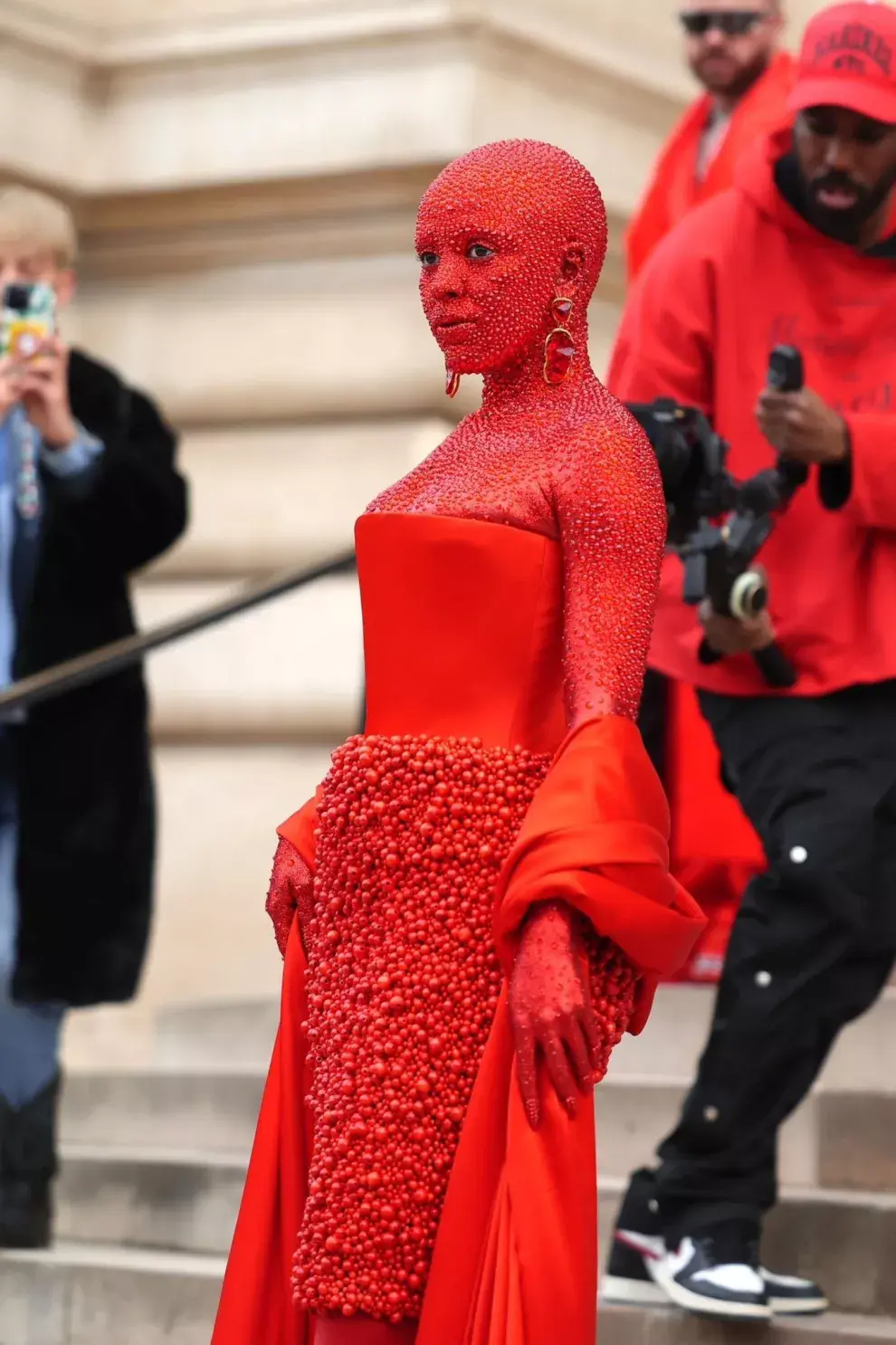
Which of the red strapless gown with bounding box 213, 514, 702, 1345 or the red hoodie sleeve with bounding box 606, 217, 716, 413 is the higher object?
the red hoodie sleeve with bounding box 606, 217, 716, 413

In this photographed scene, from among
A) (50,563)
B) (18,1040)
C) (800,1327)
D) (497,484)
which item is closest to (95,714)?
(50,563)

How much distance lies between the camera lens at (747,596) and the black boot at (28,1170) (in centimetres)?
190

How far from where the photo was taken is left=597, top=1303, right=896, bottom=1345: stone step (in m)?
3.96

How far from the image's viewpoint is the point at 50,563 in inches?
209

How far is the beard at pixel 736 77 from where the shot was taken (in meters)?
6.22

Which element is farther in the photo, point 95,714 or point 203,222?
point 203,222

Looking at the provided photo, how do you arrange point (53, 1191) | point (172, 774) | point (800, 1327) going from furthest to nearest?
point (172, 774)
point (53, 1191)
point (800, 1327)

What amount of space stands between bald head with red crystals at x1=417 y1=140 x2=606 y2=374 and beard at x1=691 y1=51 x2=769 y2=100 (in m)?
3.33

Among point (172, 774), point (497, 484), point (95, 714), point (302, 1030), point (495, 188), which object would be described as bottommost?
point (172, 774)

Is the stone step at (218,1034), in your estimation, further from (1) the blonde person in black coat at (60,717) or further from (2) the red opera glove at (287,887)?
(2) the red opera glove at (287,887)

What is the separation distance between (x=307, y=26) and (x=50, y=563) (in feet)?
10.5

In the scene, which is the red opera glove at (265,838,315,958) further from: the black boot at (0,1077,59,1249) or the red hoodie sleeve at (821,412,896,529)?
the black boot at (0,1077,59,1249)

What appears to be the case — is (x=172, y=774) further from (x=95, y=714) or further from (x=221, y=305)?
(x=95, y=714)

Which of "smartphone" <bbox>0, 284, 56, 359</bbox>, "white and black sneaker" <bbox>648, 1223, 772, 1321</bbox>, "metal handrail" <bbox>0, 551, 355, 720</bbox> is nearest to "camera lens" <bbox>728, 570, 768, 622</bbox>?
"white and black sneaker" <bbox>648, 1223, 772, 1321</bbox>
